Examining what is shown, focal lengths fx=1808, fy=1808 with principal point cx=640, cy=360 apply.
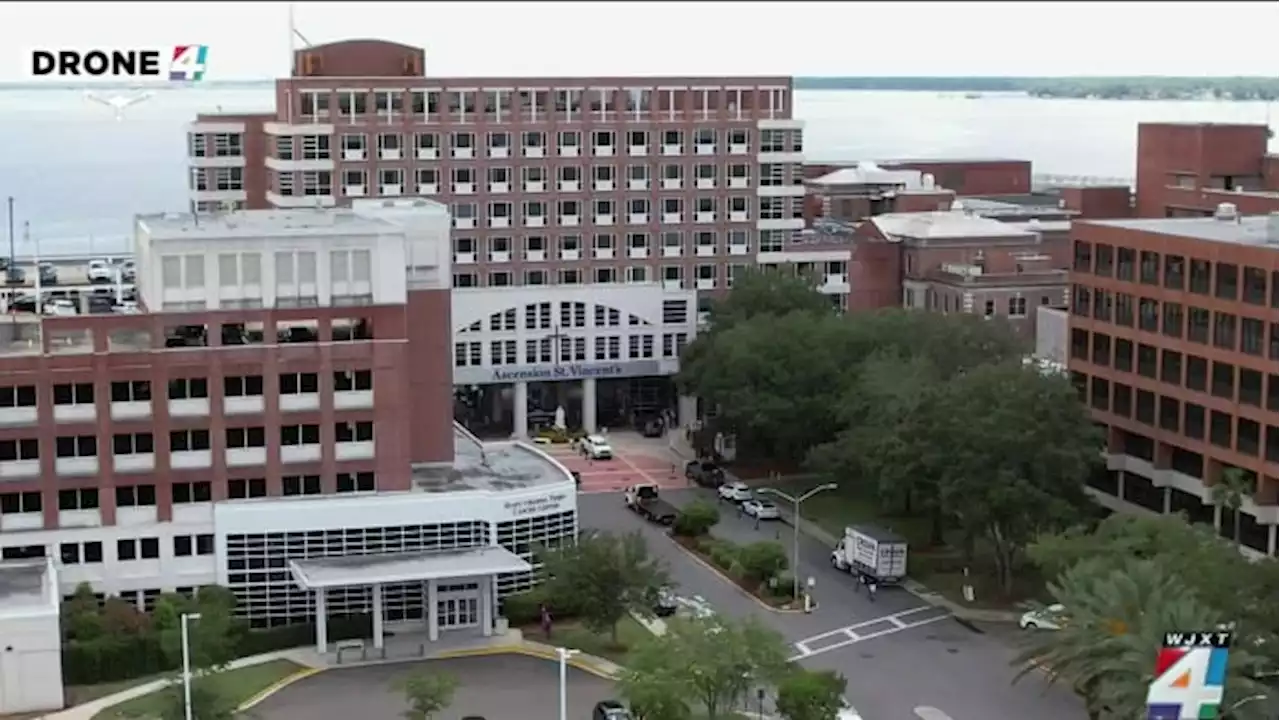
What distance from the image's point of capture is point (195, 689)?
145 feet

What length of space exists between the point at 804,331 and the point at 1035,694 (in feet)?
99.4

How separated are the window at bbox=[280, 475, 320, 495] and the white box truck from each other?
1850 centimetres

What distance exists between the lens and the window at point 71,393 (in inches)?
2164

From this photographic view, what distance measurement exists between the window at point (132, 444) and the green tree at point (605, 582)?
13199mm

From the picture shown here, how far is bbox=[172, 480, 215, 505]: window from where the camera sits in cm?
5622

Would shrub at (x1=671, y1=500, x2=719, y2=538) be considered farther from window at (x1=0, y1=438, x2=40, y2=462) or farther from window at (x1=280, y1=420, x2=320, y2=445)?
window at (x1=0, y1=438, x2=40, y2=462)

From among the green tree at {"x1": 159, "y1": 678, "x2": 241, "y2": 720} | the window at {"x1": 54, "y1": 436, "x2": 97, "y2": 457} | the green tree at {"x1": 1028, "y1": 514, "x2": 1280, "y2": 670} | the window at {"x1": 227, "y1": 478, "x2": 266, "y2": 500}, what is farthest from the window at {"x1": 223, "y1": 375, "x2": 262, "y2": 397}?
the green tree at {"x1": 1028, "y1": 514, "x2": 1280, "y2": 670}

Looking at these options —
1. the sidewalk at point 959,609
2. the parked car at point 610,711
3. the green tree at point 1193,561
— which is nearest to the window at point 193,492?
the parked car at point 610,711

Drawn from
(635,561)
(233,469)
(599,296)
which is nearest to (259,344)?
(233,469)

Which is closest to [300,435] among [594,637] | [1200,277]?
[594,637]

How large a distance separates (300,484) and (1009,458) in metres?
22.9

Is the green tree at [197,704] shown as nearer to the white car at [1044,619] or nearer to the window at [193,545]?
the window at [193,545]

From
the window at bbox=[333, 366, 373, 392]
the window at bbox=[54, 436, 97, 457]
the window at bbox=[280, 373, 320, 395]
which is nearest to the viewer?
the window at bbox=[54, 436, 97, 457]

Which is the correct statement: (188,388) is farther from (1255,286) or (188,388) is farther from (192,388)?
(1255,286)
